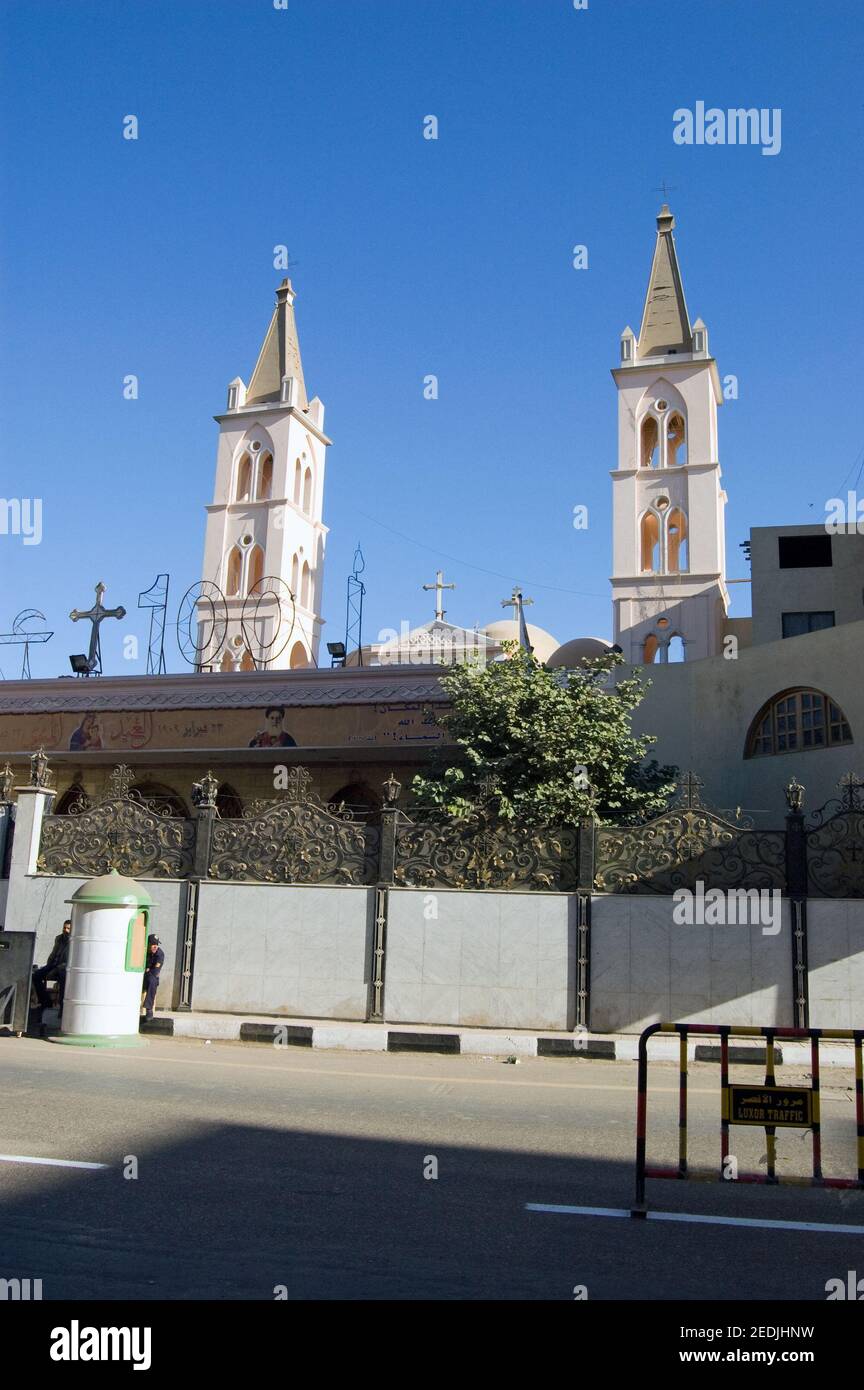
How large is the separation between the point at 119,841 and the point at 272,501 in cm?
3054

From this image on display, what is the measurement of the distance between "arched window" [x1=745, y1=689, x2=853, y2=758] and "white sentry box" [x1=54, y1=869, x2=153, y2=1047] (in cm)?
1443

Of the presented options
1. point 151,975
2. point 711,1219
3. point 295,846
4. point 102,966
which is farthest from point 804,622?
point 711,1219

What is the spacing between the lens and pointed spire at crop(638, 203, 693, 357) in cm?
4156

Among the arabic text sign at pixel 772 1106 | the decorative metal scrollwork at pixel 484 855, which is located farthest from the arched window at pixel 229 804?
the arabic text sign at pixel 772 1106

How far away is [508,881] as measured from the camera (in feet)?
50.6

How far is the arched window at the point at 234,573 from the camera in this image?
45.9m

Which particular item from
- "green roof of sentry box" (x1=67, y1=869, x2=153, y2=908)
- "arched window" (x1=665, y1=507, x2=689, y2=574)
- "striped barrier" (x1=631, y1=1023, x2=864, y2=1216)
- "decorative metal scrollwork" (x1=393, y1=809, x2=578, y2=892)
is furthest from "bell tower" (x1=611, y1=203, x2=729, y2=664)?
"striped barrier" (x1=631, y1=1023, x2=864, y2=1216)

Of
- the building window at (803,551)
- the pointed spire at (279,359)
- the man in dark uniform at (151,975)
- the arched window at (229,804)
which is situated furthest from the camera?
the pointed spire at (279,359)

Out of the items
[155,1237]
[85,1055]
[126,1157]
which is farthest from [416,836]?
[155,1237]

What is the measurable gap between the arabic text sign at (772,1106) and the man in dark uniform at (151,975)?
10363mm

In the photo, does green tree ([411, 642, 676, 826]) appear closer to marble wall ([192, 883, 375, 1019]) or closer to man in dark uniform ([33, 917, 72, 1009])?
marble wall ([192, 883, 375, 1019])

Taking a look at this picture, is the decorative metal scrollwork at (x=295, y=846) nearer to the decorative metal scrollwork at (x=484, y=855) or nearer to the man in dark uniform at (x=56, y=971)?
the decorative metal scrollwork at (x=484, y=855)

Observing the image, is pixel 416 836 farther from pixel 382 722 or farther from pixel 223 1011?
pixel 382 722

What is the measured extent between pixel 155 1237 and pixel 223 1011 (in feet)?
34.7
